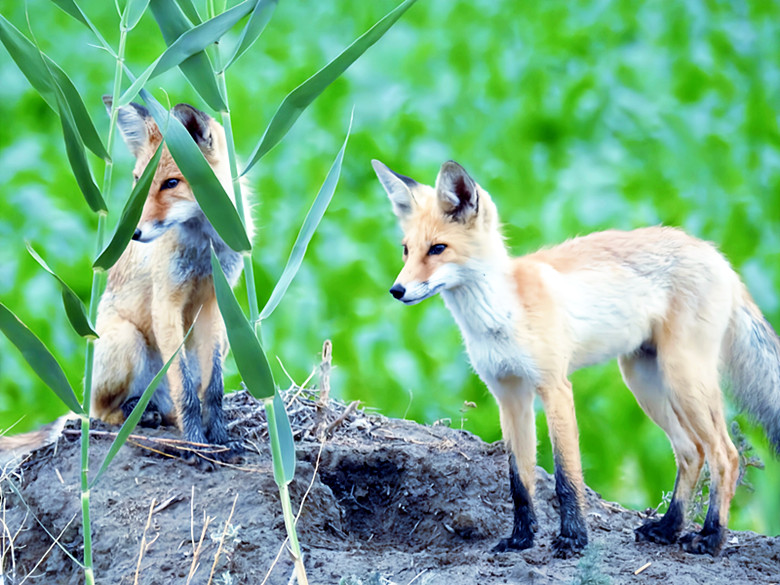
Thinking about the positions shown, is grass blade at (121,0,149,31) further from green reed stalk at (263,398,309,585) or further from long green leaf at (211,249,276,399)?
green reed stalk at (263,398,309,585)

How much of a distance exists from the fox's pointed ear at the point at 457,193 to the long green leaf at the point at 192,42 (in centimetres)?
131

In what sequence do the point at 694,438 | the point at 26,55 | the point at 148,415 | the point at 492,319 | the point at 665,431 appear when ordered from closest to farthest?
the point at 26,55 < the point at 492,319 < the point at 694,438 < the point at 665,431 < the point at 148,415

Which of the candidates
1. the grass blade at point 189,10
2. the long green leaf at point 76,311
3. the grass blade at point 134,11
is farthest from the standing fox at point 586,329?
the grass blade at point 134,11

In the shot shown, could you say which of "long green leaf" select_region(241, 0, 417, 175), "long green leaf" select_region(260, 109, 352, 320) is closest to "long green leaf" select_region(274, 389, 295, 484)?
"long green leaf" select_region(260, 109, 352, 320)

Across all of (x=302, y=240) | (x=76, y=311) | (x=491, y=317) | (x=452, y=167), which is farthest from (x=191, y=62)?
(x=491, y=317)

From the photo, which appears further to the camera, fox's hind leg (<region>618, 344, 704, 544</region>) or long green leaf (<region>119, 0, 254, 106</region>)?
fox's hind leg (<region>618, 344, 704, 544</region>)

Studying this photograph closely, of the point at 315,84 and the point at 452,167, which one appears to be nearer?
the point at 315,84

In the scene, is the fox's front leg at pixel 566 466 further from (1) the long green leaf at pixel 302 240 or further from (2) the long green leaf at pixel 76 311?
(2) the long green leaf at pixel 76 311

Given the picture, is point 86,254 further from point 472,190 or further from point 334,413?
point 472,190

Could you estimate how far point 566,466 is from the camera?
327 centimetres

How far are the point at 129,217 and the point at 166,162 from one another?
1.59 m

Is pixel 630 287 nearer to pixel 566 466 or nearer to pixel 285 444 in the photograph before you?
pixel 566 466

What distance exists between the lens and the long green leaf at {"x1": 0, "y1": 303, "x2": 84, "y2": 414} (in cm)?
203

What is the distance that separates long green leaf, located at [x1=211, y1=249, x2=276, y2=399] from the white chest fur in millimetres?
1389
